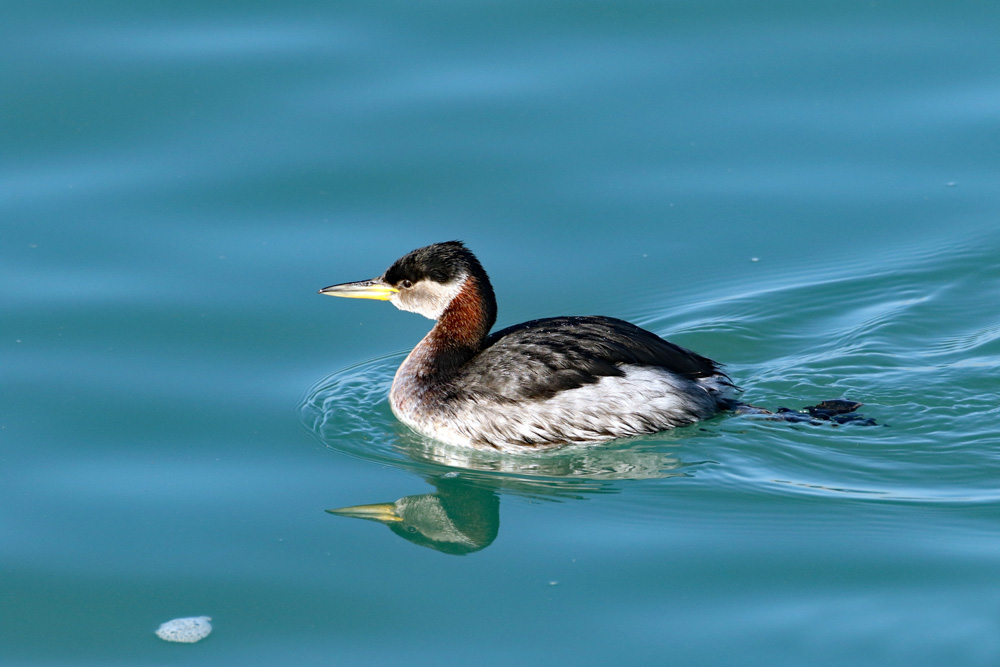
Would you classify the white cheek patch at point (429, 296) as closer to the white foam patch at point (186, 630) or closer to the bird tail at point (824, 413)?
the bird tail at point (824, 413)

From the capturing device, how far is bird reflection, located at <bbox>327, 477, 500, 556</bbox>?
7289 mm

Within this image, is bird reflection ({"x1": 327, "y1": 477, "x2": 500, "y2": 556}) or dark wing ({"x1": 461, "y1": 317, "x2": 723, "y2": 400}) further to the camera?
dark wing ({"x1": 461, "y1": 317, "x2": 723, "y2": 400})

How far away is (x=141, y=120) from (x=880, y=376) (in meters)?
6.50

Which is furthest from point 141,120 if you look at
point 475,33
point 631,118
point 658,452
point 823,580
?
point 823,580

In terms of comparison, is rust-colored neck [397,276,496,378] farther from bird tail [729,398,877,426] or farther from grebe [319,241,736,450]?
bird tail [729,398,877,426]

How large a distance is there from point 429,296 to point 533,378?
38.0 inches

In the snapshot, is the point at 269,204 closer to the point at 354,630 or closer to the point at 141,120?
the point at 141,120

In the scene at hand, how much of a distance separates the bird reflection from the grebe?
0.70m

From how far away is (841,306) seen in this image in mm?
Answer: 9672

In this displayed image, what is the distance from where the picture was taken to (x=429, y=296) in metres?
8.91

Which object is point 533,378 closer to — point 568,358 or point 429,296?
point 568,358

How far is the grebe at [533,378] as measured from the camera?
8.38 m

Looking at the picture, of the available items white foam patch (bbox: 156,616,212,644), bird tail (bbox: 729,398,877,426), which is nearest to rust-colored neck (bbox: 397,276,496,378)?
bird tail (bbox: 729,398,877,426)

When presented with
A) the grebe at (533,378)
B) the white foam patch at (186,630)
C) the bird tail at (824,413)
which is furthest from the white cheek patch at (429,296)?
the white foam patch at (186,630)
